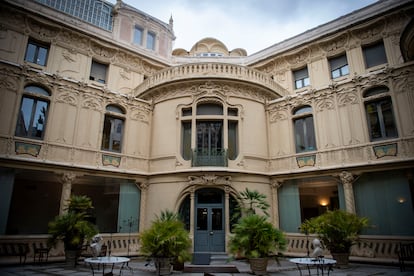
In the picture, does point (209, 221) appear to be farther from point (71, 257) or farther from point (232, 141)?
point (71, 257)

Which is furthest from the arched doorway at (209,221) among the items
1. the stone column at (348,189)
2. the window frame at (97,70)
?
the window frame at (97,70)

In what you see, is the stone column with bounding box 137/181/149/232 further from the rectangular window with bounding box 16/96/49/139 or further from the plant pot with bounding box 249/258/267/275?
the plant pot with bounding box 249/258/267/275

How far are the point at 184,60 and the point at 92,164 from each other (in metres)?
10.4

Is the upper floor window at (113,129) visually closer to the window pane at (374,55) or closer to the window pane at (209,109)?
the window pane at (209,109)

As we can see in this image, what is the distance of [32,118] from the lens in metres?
12.3

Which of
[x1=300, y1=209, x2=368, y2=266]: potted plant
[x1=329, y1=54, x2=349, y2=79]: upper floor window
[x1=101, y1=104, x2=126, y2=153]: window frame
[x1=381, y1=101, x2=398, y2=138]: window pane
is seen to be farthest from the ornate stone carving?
[x1=329, y1=54, x2=349, y2=79]: upper floor window

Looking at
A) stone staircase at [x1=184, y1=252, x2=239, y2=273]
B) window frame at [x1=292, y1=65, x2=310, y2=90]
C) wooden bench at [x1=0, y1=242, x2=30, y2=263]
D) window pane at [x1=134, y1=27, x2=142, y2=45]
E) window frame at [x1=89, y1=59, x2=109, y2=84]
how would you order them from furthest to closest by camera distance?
window pane at [x1=134, y1=27, x2=142, y2=45]
window frame at [x1=292, y1=65, x2=310, y2=90]
window frame at [x1=89, y1=59, x2=109, y2=84]
wooden bench at [x1=0, y1=242, x2=30, y2=263]
stone staircase at [x1=184, y1=252, x2=239, y2=273]

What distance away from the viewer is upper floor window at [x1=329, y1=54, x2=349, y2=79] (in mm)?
14719

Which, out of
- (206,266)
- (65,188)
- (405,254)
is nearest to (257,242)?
(206,266)

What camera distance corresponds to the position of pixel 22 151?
1152 centimetres

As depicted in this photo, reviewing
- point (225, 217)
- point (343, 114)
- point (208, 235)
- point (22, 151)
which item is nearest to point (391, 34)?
point (343, 114)

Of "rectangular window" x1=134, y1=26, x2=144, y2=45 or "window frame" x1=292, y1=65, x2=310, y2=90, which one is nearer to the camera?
"window frame" x1=292, y1=65, x2=310, y2=90

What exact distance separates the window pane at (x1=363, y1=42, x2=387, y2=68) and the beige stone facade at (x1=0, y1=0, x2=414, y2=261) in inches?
2.1

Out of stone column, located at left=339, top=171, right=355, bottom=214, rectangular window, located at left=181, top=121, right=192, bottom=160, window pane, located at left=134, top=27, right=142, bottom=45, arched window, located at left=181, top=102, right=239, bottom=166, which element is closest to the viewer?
stone column, located at left=339, top=171, right=355, bottom=214
